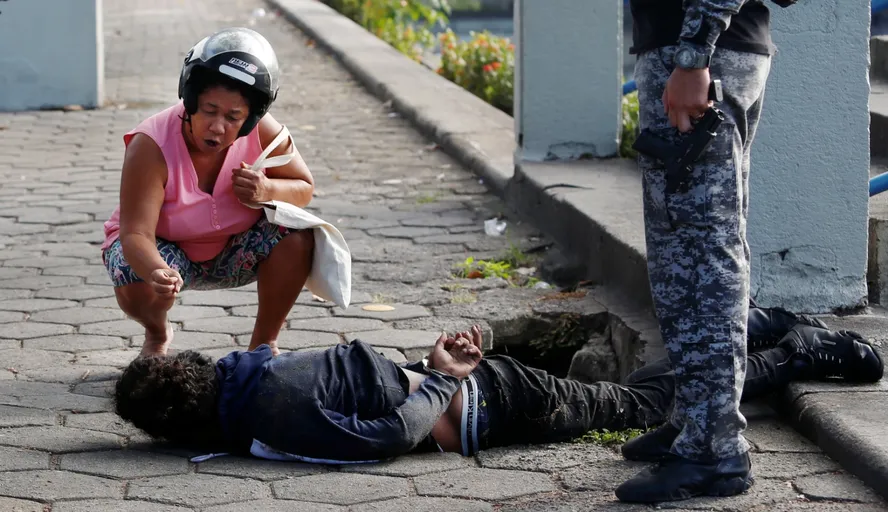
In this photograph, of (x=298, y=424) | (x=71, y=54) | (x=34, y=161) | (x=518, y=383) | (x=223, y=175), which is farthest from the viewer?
(x=71, y=54)

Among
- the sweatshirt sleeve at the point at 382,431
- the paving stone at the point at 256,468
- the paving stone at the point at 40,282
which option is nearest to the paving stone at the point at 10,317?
the paving stone at the point at 40,282

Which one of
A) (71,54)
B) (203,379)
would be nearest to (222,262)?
(203,379)

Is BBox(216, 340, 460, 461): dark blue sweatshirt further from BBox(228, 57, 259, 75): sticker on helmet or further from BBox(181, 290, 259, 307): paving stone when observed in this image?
BBox(181, 290, 259, 307): paving stone

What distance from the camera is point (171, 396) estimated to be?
307cm

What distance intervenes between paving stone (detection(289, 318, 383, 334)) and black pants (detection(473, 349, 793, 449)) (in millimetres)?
1002

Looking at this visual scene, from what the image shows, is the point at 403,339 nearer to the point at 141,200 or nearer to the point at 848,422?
the point at 141,200

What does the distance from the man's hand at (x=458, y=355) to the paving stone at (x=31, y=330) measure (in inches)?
64.2

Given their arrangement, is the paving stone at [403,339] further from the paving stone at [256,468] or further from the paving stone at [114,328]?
the paving stone at [256,468]

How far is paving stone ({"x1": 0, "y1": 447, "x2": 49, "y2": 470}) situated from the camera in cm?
307

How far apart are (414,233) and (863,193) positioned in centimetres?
242

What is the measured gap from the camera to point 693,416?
280 cm

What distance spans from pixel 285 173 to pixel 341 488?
1.21 metres

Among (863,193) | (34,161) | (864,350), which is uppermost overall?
(863,193)

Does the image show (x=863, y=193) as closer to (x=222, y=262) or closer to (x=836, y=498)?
(x=836, y=498)
